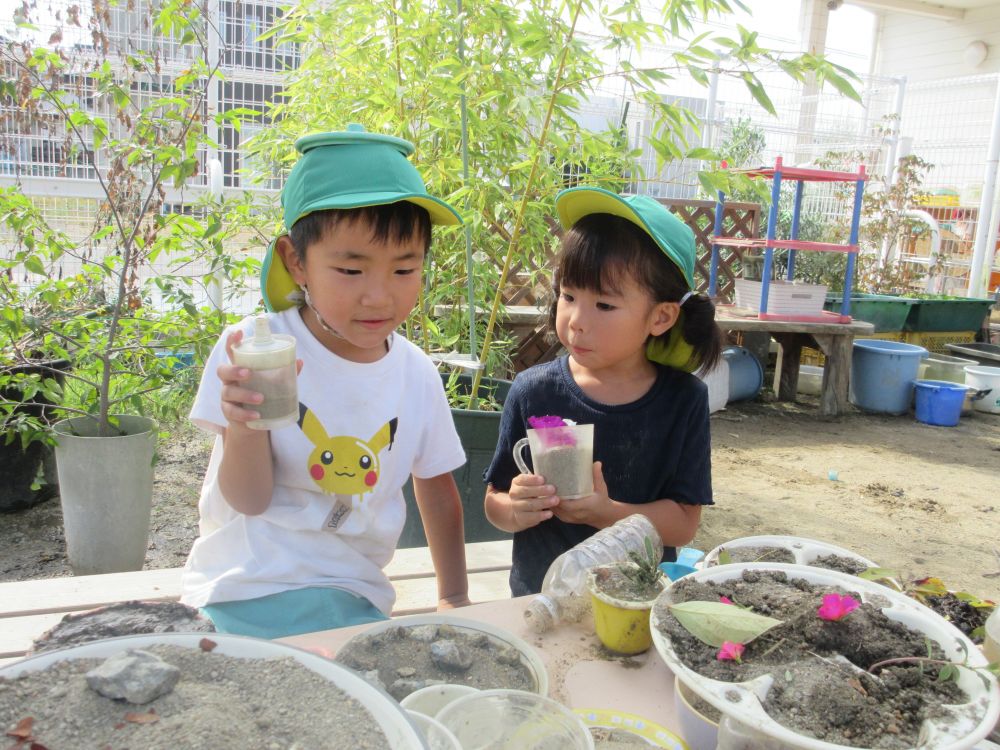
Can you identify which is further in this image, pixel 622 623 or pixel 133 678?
pixel 622 623

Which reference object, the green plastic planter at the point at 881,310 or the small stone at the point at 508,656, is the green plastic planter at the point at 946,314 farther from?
the small stone at the point at 508,656

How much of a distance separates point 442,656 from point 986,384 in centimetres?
676

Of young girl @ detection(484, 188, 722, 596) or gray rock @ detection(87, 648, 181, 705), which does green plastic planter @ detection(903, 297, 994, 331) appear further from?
gray rock @ detection(87, 648, 181, 705)

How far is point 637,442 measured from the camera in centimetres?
175

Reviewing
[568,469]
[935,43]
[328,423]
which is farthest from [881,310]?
[935,43]

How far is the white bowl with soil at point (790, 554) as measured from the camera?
4.11ft

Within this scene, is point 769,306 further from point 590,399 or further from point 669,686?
point 669,686

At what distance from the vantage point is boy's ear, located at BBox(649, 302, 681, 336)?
1.71m

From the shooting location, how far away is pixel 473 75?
2.48m

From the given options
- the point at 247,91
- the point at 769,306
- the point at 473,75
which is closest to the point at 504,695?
the point at 473,75

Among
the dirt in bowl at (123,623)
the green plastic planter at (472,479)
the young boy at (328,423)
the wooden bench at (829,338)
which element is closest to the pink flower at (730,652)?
the dirt in bowl at (123,623)

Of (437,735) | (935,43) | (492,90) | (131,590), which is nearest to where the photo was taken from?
(437,735)

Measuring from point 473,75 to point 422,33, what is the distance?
21 cm

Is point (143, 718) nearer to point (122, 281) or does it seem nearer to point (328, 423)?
point (328, 423)
